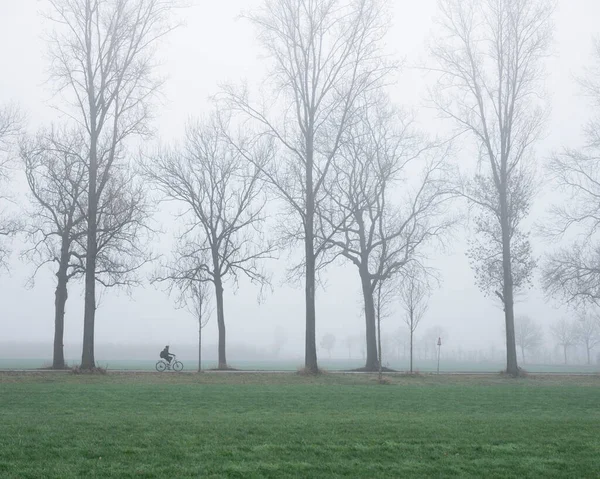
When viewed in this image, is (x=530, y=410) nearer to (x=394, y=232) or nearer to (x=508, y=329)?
(x=508, y=329)

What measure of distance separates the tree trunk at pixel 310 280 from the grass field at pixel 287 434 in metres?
8.62

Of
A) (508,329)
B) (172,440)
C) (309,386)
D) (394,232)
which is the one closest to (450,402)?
(309,386)

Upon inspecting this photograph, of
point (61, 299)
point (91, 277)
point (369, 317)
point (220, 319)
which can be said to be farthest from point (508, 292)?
point (61, 299)

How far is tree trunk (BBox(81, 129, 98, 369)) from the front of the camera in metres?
27.2

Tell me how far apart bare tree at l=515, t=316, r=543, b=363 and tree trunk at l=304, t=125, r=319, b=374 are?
3317 inches

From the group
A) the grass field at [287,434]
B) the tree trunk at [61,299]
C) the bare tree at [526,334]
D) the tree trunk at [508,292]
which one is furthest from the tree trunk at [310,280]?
the bare tree at [526,334]

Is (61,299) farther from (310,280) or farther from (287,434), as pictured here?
(287,434)

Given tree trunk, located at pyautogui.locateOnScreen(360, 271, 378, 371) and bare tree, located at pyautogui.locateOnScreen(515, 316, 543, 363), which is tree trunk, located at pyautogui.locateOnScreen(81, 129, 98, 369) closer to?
tree trunk, located at pyautogui.locateOnScreen(360, 271, 378, 371)

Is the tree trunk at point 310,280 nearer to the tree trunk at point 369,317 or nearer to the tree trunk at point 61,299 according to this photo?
the tree trunk at point 369,317

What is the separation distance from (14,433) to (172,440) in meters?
2.53

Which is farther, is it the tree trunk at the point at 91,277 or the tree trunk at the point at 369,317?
the tree trunk at the point at 369,317

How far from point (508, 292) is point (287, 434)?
22.4 meters

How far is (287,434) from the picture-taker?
1134 centimetres

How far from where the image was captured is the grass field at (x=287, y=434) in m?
9.20
